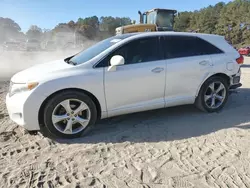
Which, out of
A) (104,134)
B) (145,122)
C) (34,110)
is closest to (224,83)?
(145,122)

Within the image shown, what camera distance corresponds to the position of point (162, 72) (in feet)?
16.1

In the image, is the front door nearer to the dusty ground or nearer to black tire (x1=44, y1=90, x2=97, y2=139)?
black tire (x1=44, y1=90, x2=97, y2=139)

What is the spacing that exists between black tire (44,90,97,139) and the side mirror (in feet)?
2.08

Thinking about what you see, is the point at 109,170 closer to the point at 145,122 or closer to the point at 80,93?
the point at 80,93

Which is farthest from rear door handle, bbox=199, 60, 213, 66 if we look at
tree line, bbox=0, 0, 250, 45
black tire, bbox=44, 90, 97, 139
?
tree line, bbox=0, 0, 250, 45

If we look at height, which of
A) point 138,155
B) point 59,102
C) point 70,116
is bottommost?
point 138,155

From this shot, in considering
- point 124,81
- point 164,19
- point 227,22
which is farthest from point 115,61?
point 227,22

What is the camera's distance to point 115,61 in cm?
449

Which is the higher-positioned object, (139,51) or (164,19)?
(164,19)

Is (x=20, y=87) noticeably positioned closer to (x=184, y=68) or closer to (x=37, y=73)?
(x=37, y=73)

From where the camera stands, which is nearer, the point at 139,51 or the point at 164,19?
the point at 139,51

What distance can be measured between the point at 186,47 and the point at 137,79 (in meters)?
1.33

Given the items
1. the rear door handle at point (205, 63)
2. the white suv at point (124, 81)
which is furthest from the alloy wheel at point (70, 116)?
the rear door handle at point (205, 63)

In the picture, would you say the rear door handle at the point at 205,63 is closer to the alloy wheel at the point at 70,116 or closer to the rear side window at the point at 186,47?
the rear side window at the point at 186,47
